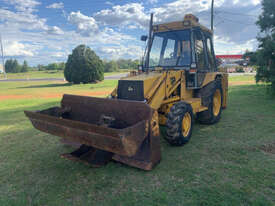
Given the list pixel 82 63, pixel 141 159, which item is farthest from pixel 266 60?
pixel 82 63

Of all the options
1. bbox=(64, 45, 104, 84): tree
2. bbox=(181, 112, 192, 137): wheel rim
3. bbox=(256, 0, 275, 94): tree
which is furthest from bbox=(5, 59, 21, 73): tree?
bbox=(181, 112, 192, 137): wheel rim

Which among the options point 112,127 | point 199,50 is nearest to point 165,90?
point 112,127

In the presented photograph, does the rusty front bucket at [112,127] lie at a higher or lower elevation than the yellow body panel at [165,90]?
lower

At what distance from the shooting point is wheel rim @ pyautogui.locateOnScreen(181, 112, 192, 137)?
4.59 meters

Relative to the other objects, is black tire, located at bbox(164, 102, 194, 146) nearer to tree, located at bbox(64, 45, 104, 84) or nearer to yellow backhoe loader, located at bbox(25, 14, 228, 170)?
yellow backhoe loader, located at bbox(25, 14, 228, 170)

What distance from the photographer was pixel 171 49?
5727 millimetres

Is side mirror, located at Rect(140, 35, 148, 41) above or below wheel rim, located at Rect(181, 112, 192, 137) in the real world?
above

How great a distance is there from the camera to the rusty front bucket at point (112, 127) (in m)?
2.96

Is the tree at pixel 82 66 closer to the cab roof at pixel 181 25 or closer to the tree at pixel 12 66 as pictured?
the cab roof at pixel 181 25

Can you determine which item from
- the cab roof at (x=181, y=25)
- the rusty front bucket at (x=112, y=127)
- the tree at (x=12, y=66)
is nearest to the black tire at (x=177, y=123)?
the rusty front bucket at (x=112, y=127)

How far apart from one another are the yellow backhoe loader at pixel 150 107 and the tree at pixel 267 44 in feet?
15.6

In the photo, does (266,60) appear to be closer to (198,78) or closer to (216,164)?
(198,78)

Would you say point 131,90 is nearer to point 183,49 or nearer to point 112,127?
point 112,127

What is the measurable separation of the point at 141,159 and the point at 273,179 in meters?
2.10
